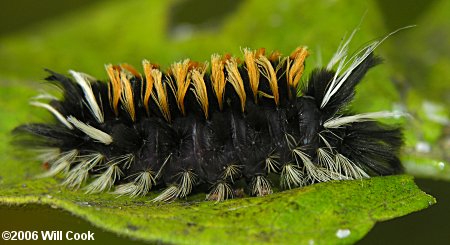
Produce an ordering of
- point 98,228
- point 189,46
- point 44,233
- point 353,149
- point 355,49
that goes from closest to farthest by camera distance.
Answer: point 98,228 < point 44,233 < point 353,149 < point 355,49 < point 189,46

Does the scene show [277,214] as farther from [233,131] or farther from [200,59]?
[200,59]

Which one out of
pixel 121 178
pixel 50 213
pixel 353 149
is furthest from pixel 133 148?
pixel 353 149

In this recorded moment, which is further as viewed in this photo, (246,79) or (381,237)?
(246,79)

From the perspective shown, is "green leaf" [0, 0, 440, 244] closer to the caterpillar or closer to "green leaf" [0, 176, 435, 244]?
"green leaf" [0, 176, 435, 244]

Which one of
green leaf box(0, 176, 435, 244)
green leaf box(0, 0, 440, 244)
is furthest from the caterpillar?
green leaf box(0, 176, 435, 244)

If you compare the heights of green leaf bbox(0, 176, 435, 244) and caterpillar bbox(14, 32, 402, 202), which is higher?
caterpillar bbox(14, 32, 402, 202)

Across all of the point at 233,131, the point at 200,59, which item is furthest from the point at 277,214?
the point at 200,59

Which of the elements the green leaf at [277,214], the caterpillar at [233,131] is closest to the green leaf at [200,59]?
the green leaf at [277,214]

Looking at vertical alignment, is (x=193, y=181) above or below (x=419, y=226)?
above

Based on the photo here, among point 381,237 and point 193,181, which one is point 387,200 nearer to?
point 381,237
